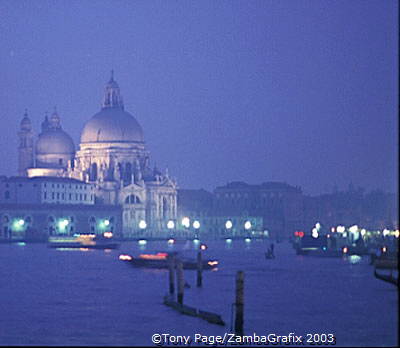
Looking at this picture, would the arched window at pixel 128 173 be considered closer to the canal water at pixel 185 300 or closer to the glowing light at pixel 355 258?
the glowing light at pixel 355 258

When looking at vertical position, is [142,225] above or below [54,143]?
below

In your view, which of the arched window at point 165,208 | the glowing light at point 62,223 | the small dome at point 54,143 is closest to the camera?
the glowing light at point 62,223

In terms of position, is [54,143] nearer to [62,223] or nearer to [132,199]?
[132,199]

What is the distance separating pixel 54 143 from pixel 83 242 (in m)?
49.3

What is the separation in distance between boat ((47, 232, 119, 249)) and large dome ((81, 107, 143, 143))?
1314 inches

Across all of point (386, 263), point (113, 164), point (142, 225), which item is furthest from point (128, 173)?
point (386, 263)

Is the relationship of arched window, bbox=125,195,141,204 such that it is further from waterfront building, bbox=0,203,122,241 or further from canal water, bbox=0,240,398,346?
canal water, bbox=0,240,398,346

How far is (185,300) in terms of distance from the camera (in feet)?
177

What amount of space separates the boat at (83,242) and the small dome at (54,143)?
38.1 metres

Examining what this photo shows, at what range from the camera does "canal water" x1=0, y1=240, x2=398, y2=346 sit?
41.5 metres

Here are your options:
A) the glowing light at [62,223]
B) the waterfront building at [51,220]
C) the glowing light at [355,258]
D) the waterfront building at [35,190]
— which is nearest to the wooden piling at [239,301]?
the glowing light at [355,258]

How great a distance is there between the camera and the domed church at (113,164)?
184 m

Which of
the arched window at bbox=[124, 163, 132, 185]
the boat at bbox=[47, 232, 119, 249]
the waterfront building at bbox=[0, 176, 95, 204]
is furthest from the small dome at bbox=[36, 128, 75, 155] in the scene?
the boat at bbox=[47, 232, 119, 249]

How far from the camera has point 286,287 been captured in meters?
63.7
